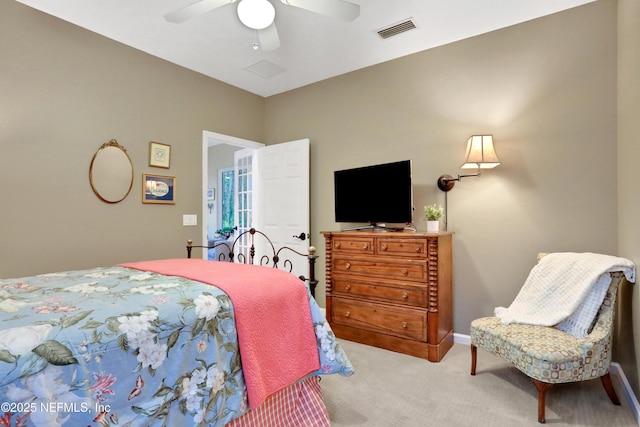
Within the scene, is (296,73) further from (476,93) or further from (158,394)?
(158,394)

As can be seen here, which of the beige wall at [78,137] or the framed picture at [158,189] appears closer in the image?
the beige wall at [78,137]

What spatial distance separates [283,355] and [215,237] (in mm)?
5651

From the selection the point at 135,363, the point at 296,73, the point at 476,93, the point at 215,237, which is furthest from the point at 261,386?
the point at 215,237

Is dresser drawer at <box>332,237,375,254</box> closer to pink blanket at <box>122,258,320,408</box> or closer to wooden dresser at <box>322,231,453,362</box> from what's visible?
wooden dresser at <box>322,231,453,362</box>

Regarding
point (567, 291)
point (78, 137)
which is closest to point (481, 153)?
point (567, 291)

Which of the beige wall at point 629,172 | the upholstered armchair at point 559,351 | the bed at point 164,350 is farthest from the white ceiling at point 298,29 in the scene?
the upholstered armchair at point 559,351

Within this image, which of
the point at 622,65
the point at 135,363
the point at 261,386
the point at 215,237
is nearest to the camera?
the point at 135,363

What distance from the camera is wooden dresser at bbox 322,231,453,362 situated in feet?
9.23

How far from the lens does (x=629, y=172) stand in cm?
221

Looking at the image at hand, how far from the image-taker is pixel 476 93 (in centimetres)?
316

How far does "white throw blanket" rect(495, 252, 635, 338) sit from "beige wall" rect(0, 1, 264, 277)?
3.38 meters

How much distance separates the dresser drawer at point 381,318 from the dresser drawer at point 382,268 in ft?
0.92

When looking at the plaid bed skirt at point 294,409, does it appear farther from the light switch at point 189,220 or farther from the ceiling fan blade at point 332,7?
the light switch at point 189,220

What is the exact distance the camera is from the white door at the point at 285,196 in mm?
4126
